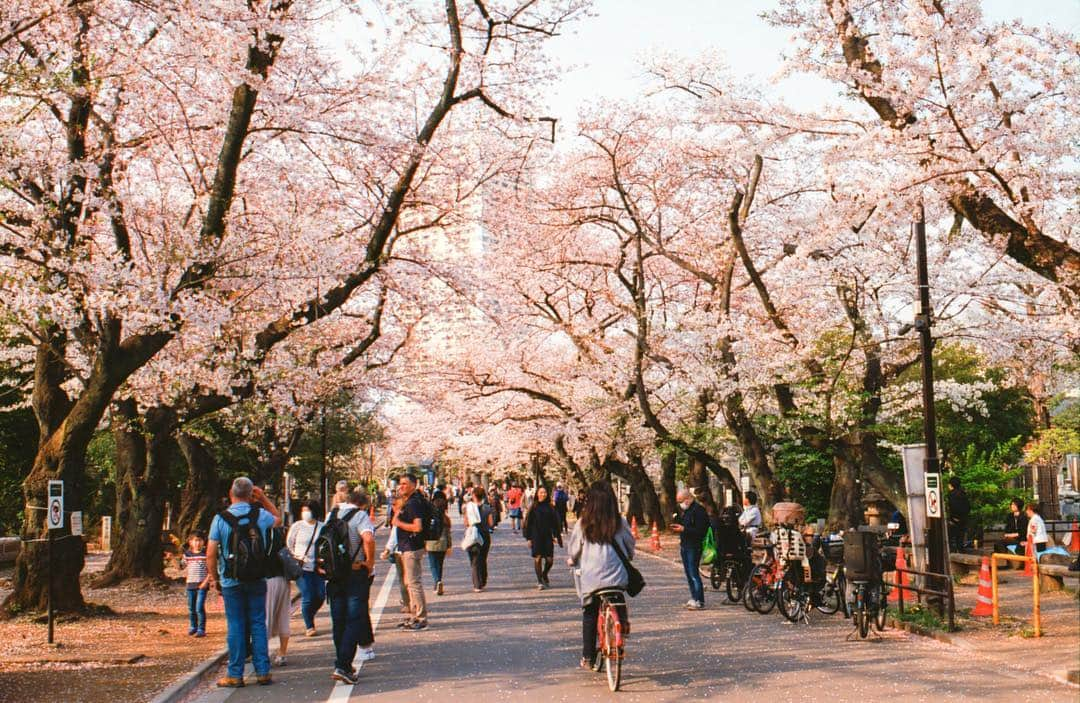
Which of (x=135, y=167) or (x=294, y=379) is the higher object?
(x=135, y=167)

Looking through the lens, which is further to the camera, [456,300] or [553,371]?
[553,371]

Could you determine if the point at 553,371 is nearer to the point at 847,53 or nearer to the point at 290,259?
the point at 290,259

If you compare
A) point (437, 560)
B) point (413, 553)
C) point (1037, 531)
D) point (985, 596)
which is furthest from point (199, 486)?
point (985, 596)

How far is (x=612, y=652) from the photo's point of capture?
30.3ft

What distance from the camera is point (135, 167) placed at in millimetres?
21406

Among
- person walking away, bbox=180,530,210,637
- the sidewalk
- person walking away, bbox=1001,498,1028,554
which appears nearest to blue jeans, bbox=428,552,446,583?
person walking away, bbox=180,530,210,637

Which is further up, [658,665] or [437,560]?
[437,560]

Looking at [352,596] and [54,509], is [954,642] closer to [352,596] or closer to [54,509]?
[352,596]

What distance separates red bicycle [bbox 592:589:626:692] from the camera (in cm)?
920

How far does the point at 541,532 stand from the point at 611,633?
10.6 meters

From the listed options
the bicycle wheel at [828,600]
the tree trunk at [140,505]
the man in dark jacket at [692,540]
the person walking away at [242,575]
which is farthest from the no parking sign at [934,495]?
the tree trunk at [140,505]

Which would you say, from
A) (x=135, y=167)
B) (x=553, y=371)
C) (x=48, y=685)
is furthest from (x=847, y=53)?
(x=553, y=371)

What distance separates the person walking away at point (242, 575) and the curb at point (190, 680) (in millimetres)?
289

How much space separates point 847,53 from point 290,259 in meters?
9.69
